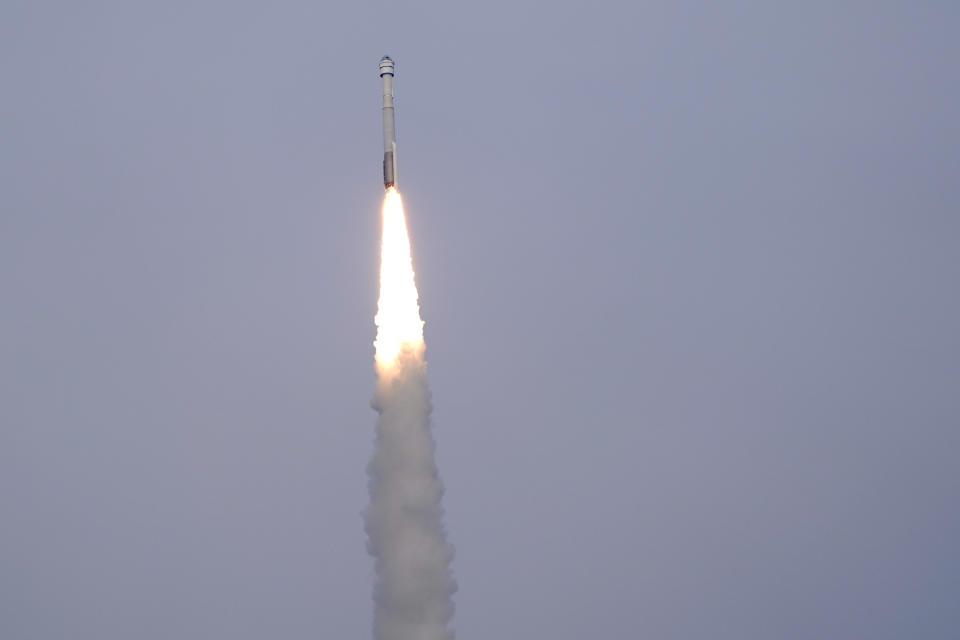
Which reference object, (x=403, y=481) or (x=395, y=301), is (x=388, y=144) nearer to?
(x=395, y=301)

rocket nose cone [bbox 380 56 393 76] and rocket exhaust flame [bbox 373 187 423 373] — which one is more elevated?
rocket nose cone [bbox 380 56 393 76]

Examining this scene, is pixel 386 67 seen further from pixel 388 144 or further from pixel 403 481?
pixel 403 481

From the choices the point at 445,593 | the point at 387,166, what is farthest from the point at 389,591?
the point at 387,166

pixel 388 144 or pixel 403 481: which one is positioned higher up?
pixel 388 144

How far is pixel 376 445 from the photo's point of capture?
2126 inches

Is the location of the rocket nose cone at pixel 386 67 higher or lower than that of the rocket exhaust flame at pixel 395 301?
higher

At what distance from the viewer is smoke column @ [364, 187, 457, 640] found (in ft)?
171

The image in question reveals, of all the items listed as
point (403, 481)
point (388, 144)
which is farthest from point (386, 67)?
point (403, 481)

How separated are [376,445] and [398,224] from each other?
782 cm

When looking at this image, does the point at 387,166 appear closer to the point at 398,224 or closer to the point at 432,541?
the point at 398,224

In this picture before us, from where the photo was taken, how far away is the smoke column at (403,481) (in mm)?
52156

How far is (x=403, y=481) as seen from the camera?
53156 mm

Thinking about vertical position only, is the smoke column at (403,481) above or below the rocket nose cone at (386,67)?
below

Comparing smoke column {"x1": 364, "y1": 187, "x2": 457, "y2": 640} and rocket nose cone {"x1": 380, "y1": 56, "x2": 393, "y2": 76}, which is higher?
rocket nose cone {"x1": 380, "y1": 56, "x2": 393, "y2": 76}
